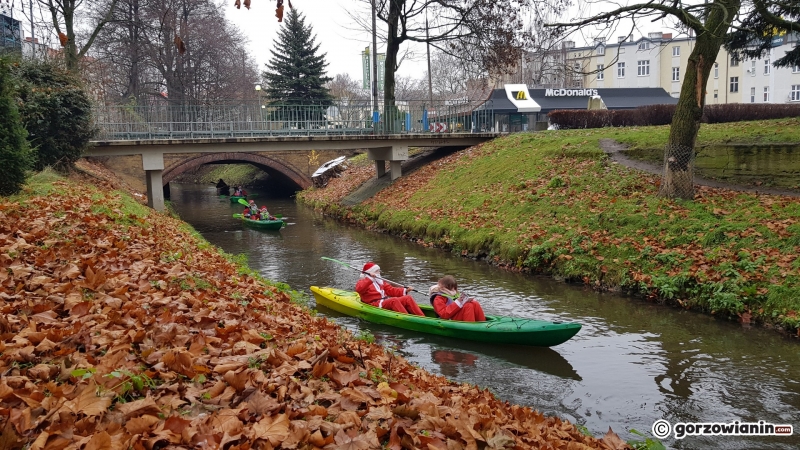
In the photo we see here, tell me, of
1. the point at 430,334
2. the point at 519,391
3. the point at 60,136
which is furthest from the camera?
the point at 60,136

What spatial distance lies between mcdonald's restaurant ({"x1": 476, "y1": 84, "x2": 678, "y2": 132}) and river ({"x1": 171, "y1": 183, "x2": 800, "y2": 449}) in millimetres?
29656

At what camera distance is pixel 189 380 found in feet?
14.9

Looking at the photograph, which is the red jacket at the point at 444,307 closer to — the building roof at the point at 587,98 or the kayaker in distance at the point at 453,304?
the kayaker in distance at the point at 453,304

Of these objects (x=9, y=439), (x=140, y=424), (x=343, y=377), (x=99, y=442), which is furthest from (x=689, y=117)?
(x=9, y=439)

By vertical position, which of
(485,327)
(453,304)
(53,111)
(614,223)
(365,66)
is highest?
(365,66)

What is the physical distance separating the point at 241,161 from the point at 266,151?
32.7 ft

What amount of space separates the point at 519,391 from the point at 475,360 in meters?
1.33

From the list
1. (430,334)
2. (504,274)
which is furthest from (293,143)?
(430,334)

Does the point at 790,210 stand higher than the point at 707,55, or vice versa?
the point at 707,55

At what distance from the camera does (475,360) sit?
9.48 metres

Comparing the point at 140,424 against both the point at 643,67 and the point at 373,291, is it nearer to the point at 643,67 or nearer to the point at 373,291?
the point at 373,291

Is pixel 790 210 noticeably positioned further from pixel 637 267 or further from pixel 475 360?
pixel 475 360

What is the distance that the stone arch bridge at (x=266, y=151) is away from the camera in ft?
80.3

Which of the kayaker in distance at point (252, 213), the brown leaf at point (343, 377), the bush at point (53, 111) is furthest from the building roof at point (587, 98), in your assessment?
the brown leaf at point (343, 377)
